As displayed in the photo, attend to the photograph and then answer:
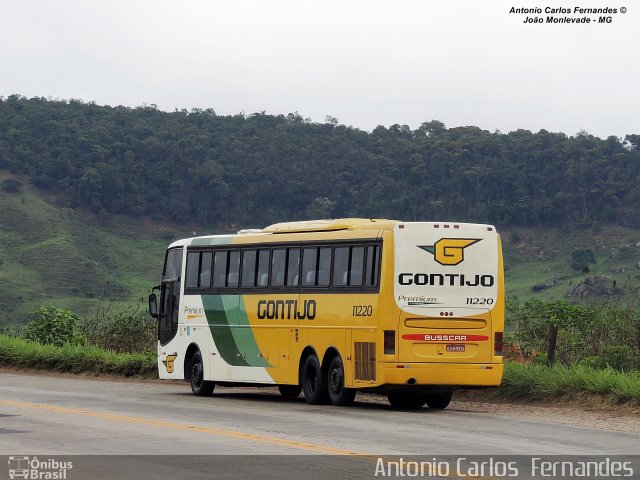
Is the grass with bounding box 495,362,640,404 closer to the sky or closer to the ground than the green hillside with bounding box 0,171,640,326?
closer to the ground

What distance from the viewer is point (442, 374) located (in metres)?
20.9

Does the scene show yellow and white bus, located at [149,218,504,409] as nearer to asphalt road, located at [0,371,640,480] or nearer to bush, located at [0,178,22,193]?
asphalt road, located at [0,371,640,480]

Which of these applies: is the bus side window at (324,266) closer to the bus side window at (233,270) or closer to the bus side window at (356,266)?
the bus side window at (356,266)

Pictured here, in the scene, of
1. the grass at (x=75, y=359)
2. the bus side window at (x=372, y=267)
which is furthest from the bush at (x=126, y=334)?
the bus side window at (x=372, y=267)

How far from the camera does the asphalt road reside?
44.7ft

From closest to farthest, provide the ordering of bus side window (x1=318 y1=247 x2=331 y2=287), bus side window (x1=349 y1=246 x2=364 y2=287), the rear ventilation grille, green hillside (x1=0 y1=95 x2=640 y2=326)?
the rear ventilation grille
bus side window (x1=349 y1=246 x2=364 y2=287)
bus side window (x1=318 y1=247 x2=331 y2=287)
green hillside (x1=0 y1=95 x2=640 y2=326)

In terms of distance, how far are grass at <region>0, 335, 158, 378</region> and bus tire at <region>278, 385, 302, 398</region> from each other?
5.67 m

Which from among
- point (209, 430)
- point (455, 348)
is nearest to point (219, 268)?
point (455, 348)

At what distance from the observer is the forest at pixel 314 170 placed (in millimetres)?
119000

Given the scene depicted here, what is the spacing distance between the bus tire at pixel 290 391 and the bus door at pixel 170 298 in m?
2.84

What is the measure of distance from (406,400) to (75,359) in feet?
38.9

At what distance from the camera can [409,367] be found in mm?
20734

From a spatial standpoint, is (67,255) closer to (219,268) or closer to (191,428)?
(219,268)

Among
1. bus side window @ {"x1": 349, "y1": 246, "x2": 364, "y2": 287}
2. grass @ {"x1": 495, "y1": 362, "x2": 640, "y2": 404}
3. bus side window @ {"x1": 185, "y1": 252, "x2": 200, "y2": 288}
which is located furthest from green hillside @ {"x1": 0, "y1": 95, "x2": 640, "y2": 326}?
bus side window @ {"x1": 349, "y1": 246, "x2": 364, "y2": 287}
